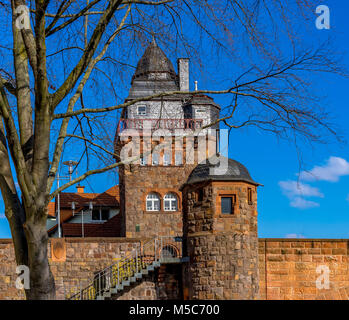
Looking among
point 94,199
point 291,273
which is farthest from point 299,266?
point 94,199

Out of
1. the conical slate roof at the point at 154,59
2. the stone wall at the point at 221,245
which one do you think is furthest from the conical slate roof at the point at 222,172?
the conical slate roof at the point at 154,59

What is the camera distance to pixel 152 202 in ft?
97.7

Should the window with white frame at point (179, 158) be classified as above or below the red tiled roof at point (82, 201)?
above

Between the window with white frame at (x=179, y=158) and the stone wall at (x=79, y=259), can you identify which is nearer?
the stone wall at (x=79, y=259)

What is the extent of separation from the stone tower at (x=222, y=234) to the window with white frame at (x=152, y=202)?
10777 mm

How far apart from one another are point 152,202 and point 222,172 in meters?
11.7

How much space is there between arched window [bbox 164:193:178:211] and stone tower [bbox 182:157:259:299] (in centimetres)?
1078

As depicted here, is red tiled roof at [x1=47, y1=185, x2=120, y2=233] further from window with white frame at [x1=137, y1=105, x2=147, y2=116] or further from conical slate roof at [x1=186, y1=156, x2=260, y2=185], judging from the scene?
conical slate roof at [x1=186, y1=156, x2=260, y2=185]

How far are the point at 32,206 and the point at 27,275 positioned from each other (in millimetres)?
784

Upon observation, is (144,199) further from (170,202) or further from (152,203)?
(170,202)

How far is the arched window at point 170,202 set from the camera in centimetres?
2984

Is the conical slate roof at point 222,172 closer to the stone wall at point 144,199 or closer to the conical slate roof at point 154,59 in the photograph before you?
the conical slate roof at point 154,59

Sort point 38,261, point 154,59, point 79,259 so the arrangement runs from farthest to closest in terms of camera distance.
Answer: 1. point 79,259
2. point 154,59
3. point 38,261

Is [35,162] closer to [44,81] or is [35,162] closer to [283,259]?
[44,81]
